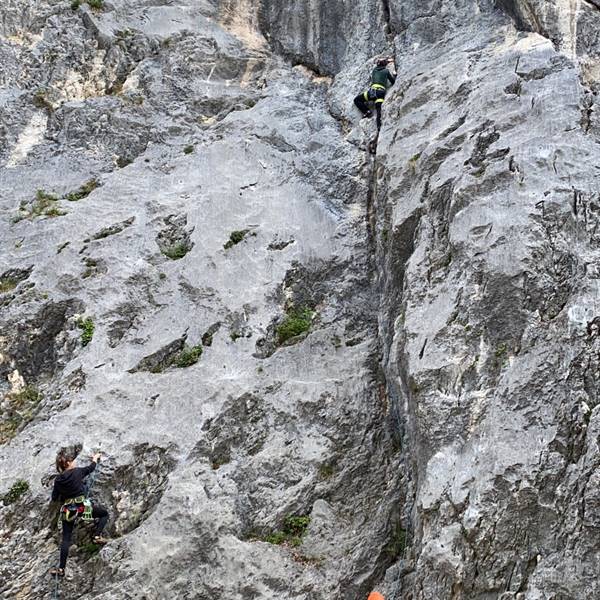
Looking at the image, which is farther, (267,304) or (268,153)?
(268,153)

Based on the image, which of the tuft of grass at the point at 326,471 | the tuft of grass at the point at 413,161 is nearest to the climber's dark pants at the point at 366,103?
the tuft of grass at the point at 413,161

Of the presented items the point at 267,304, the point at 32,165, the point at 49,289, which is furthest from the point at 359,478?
the point at 32,165

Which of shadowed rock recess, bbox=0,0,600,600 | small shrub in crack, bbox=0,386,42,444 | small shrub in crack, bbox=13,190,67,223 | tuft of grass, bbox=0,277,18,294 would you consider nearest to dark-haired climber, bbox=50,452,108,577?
shadowed rock recess, bbox=0,0,600,600

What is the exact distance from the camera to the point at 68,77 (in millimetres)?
19766

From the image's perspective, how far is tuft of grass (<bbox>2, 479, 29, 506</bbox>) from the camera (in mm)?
12047

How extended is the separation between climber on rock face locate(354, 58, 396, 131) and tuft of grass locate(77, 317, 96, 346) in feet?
27.0

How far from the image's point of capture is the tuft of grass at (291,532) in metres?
12.0

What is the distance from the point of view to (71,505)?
11.5 meters

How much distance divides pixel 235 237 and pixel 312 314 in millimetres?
2444

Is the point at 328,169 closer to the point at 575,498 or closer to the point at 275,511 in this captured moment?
the point at 275,511

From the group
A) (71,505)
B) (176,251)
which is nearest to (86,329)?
(176,251)

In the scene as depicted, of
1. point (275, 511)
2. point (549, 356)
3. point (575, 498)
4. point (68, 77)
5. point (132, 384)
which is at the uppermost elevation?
point (68, 77)

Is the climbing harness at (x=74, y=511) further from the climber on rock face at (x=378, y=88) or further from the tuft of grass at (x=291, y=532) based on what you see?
the climber on rock face at (x=378, y=88)

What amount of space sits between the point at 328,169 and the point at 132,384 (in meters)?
7.23
